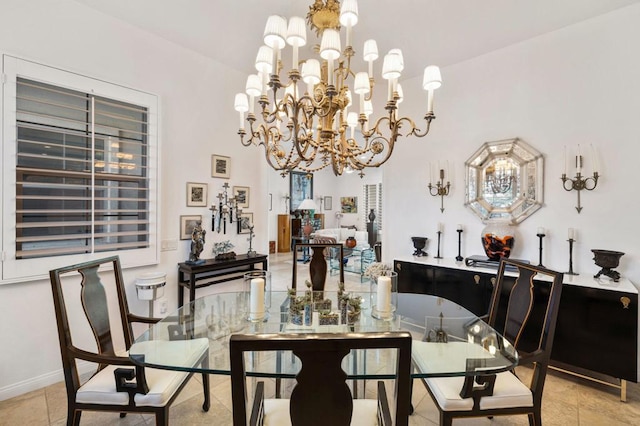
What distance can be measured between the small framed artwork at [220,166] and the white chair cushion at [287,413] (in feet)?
8.39

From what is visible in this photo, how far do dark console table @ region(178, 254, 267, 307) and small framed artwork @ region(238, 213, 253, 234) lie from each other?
31 cm

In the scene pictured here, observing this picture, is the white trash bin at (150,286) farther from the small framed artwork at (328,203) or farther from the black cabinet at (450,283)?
the small framed artwork at (328,203)

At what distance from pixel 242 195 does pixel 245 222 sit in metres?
0.34

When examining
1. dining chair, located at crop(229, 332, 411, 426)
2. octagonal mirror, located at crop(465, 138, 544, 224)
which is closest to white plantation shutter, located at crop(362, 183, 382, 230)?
octagonal mirror, located at crop(465, 138, 544, 224)

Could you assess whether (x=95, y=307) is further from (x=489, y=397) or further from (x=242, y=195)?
(x=489, y=397)

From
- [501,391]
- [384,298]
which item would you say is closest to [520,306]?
[501,391]

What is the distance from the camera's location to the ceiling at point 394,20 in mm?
2383

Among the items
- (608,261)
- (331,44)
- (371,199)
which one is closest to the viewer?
(331,44)

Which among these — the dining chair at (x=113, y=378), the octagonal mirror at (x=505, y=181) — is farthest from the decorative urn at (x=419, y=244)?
the dining chair at (x=113, y=378)

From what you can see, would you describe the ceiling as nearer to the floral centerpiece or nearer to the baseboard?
the floral centerpiece

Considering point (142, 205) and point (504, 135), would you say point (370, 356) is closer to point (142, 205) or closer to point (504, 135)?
point (142, 205)

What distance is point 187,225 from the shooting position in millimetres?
3148

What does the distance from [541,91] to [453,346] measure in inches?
105

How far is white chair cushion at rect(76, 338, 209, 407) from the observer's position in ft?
4.82
